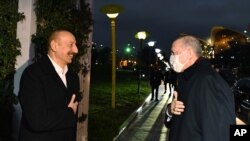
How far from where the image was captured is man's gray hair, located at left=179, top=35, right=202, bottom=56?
13.4 feet

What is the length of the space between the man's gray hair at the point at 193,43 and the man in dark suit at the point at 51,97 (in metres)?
1.03

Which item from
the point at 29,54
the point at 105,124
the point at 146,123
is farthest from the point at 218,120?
the point at 146,123

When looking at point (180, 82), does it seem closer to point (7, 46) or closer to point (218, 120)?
point (218, 120)

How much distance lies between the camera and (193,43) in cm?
409

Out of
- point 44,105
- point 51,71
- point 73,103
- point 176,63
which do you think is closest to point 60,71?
point 51,71

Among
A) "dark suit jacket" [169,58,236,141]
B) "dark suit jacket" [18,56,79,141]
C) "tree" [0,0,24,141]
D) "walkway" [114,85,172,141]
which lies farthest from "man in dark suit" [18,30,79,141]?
"walkway" [114,85,172,141]

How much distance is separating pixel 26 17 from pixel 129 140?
20.6 ft

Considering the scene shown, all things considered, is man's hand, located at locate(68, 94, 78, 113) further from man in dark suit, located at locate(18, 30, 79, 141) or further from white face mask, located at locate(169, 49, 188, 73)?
white face mask, located at locate(169, 49, 188, 73)

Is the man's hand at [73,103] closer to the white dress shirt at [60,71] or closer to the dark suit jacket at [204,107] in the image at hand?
the white dress shirt at [60,71]

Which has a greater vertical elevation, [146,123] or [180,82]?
[180,82]

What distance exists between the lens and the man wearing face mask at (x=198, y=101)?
3.61m

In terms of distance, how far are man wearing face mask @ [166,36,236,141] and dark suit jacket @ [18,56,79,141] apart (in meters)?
0.95

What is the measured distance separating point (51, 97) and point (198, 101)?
4.11 feet

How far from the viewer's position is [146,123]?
14492 mm
